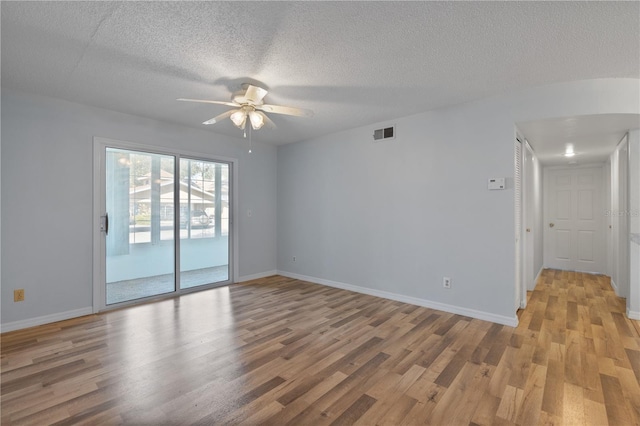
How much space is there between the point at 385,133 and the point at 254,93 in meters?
2.11

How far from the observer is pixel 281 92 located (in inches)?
124

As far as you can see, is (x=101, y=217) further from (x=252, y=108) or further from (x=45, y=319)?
(x=252, y=108)

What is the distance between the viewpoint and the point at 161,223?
4281 mm

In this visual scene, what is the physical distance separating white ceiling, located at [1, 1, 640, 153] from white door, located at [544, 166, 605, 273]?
3.33 metres

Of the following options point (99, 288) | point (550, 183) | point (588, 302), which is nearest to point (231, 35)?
point (99, 288)

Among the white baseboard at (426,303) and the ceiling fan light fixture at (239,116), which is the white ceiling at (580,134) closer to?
the white baseboard at (426,303)

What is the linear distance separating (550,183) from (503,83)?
4.43 m

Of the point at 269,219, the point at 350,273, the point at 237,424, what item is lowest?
the point at 237,424

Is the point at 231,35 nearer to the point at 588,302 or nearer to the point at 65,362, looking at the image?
the point at 65,362

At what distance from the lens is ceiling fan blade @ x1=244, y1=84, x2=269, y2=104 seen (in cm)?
276

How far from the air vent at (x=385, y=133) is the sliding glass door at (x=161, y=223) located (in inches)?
100

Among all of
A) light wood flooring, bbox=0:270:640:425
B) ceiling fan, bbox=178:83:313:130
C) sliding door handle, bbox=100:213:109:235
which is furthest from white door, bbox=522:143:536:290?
sliding door handle, bbox=100:213:109:235

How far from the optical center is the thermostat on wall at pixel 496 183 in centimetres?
326

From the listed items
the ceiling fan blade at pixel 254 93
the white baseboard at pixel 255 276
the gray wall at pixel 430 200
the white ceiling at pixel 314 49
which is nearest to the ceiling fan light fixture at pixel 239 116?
the ceiling fan blade at pixel 254 93
